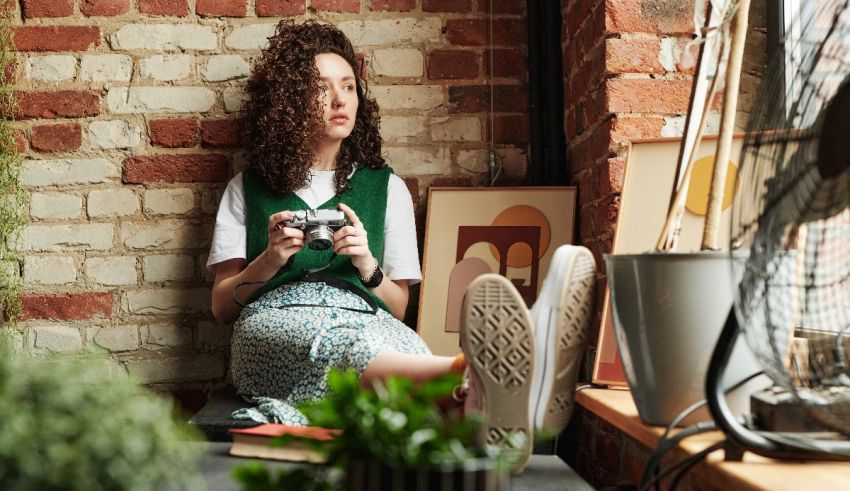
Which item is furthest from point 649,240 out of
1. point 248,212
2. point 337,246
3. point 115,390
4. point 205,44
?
point 205,44

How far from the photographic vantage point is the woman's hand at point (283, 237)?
1.68 meters

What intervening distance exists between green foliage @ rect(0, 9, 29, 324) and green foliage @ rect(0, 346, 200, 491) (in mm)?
1559

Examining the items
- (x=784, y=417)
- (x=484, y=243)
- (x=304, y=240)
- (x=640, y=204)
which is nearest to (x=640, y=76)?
(x=640, y=204)

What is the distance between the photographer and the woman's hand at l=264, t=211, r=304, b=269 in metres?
1.68

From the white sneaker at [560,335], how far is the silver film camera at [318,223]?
697 mm

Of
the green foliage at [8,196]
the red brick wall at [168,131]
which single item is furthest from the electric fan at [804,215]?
the green foliage at [8,196]

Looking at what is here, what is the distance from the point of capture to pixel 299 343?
1.54 metres

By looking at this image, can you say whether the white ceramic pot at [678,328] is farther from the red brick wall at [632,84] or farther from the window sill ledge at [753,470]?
the red brick wall at [632,84]

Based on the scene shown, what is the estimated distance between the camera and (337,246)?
5.60 ft

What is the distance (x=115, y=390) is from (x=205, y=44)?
5.32ft

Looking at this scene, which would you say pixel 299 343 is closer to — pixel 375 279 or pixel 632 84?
pixel 375 279

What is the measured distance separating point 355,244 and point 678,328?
2.85 ft

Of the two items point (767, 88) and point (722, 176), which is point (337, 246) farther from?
point (767, 88)

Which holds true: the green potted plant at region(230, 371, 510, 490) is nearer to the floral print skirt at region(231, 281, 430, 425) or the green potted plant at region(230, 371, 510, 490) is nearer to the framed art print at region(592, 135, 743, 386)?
the floral print skirt at region(231, 281, 430, 425)
